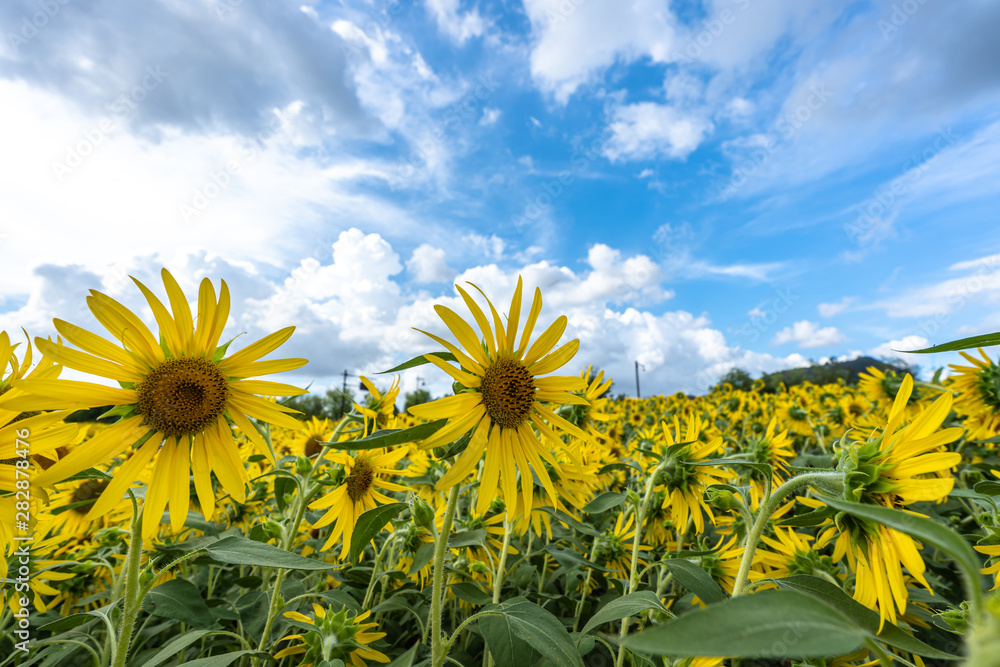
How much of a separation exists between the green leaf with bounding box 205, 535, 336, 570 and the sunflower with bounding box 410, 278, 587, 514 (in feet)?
1.43

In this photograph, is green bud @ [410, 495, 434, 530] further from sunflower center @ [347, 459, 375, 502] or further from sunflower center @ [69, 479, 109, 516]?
sunflower center @ [69, 479, 109, 516]

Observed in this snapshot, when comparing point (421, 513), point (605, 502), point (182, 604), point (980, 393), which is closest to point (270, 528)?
point (182, 604)

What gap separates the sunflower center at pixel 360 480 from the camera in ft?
6.81

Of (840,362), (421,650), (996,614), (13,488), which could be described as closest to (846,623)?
(996,614)

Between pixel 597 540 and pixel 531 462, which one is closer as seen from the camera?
pixel 531 462

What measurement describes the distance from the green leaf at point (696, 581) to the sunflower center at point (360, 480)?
1306mm

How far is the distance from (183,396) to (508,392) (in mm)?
888

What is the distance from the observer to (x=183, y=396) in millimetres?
1268

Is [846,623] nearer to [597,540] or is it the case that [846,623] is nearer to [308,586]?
[597,540]

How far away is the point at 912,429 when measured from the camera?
1.18 m

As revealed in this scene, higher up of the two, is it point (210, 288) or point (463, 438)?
point (210, 288)

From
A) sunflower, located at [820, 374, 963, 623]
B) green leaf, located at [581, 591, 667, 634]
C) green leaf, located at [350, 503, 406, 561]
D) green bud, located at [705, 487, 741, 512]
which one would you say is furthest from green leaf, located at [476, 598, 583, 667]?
sunflower, located at [820, 374, 963, 623]

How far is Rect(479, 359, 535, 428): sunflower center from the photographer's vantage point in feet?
4.21

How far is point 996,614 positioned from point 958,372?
11.9 ft
